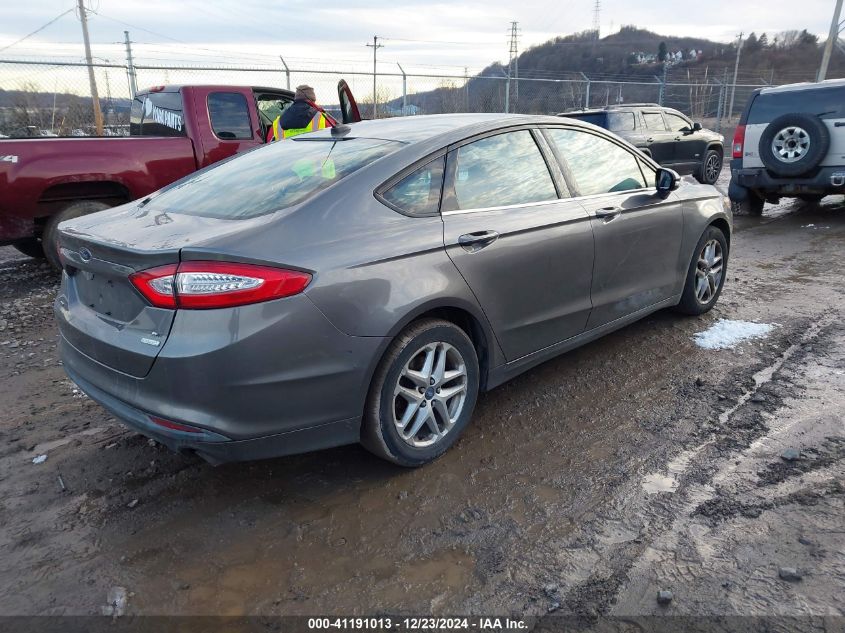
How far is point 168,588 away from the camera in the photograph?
2.31 meters

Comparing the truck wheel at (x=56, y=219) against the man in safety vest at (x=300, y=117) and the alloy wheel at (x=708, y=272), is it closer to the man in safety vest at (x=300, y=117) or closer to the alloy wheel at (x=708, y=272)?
the man in safety vest at (x=300, y=117)

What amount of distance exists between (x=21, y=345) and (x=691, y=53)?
101m

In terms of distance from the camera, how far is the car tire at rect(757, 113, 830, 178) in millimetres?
8055

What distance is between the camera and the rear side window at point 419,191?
289 cm

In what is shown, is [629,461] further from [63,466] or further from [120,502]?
[63,466]

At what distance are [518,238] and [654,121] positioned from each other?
34.1 feet

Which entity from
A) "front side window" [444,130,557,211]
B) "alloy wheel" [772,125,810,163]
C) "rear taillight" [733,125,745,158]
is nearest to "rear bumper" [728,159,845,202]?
"rear taillight" [733,125,745,158]

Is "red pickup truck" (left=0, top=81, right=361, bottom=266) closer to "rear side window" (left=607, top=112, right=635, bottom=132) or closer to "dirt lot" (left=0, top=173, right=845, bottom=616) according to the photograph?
"dirt lot" (left=0, top=173, right=845, bottom=616)

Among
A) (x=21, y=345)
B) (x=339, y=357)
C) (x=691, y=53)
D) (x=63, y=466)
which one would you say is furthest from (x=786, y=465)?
(x=691, y=53)

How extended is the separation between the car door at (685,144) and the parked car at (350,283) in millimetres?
9739

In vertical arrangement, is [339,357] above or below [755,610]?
above

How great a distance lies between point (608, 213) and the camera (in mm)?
3787

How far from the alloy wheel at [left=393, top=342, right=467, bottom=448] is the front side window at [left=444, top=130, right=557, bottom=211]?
73 centimetres

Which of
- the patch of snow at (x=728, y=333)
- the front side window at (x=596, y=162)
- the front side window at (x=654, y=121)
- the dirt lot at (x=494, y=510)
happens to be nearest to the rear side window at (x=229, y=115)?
the dirt lot at (x=494, y=510)
